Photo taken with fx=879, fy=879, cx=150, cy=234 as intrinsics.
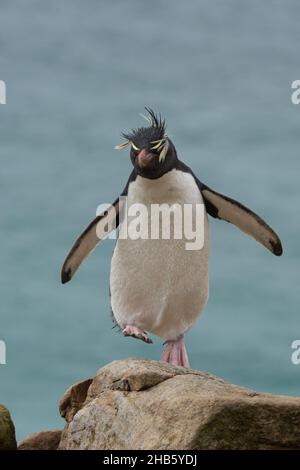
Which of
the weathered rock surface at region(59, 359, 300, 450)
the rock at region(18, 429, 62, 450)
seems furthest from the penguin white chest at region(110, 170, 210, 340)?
the rock at region(18, 429, 62, 450)

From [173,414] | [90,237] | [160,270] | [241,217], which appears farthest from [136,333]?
[173,414]

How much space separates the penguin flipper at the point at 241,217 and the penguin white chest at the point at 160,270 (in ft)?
0.75

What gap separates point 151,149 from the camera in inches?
299

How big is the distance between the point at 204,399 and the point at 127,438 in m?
0.76

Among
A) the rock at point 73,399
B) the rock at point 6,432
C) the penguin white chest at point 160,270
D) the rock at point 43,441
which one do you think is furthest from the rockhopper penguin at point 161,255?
the rock at point 6,432

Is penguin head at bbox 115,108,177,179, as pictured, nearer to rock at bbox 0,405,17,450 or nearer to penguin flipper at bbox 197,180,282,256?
penguin flipper at bbox 197,180,282,256

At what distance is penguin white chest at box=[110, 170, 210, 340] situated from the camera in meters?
7.79

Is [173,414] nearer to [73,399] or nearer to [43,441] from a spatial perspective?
[73,399]

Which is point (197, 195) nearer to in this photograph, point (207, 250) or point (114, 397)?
point (207, 250)

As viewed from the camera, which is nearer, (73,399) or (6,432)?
(6,432)

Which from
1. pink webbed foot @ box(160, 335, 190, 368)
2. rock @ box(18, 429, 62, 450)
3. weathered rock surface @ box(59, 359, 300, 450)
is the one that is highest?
pink webbed foot @ box(160, 335, 190, 368)

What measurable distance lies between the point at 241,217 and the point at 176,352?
1429 millimetres

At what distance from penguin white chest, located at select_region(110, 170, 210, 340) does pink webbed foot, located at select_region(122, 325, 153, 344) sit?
0.49 ft

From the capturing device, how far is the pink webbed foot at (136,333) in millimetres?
7765
